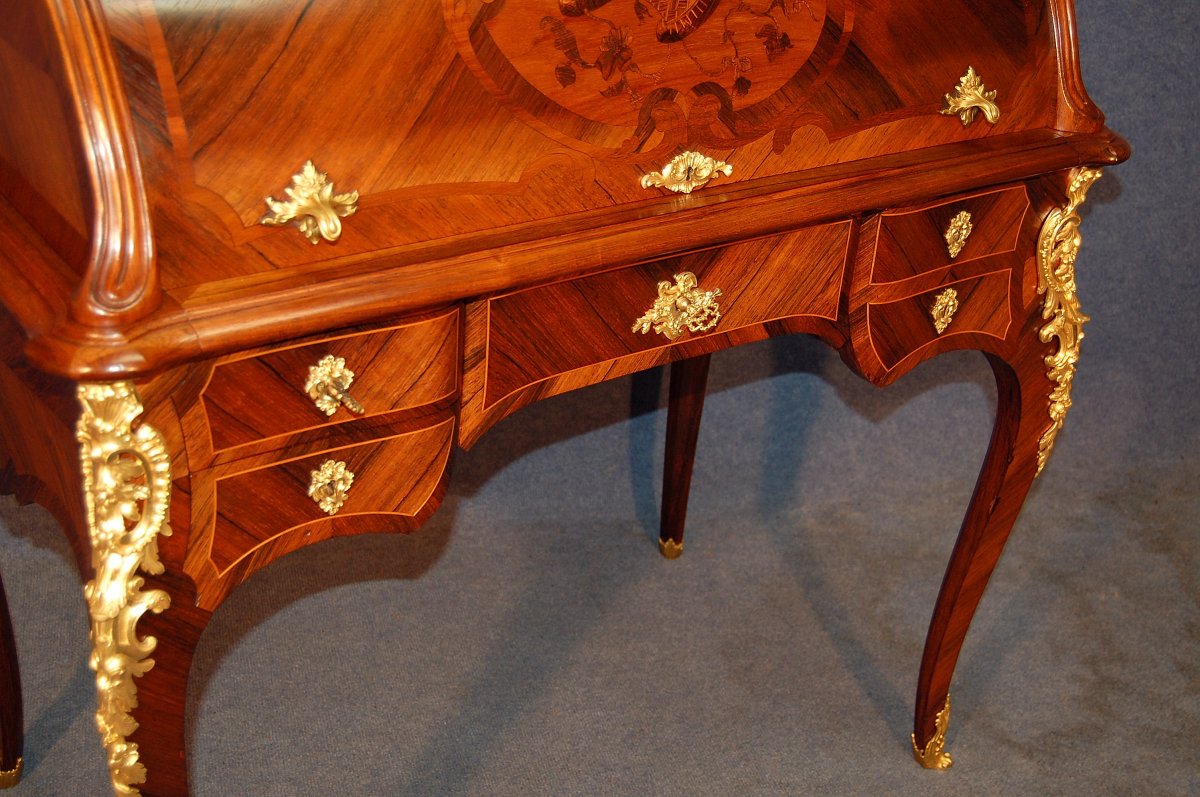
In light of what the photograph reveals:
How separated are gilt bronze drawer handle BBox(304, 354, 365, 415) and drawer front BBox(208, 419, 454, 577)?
0.05m

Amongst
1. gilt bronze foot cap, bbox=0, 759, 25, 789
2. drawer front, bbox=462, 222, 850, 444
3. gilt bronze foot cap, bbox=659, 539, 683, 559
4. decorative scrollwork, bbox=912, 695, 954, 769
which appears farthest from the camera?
gilt bronze foot cap, bbox=659, 539, 683, 559

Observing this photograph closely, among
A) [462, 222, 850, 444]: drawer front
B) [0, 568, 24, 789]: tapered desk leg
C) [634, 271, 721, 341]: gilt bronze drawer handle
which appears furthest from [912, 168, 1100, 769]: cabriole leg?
[0, 568, 24, 789]: tapered desk leg

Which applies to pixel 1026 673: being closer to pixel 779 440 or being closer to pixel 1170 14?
pixel 779 440

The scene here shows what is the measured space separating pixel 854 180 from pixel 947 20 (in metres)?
0.24

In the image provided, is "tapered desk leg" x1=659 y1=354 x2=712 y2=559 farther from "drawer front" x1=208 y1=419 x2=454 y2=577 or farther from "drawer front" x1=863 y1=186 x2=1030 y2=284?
"drawer front" x1=208 y1=419 x2=454 y2=577

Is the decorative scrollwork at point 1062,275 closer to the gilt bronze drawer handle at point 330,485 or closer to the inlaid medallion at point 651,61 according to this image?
the inlaid medallion at point 651,61

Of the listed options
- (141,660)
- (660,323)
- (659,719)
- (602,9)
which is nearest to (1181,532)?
(659,719)

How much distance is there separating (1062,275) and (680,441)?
2.60 feet

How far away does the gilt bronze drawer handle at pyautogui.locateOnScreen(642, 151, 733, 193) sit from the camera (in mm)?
1129

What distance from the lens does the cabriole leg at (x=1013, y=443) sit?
4.70ft

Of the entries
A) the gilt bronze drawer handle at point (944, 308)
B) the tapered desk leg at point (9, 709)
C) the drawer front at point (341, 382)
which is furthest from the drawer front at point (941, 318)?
the tapered desk leg at point (9, 709)

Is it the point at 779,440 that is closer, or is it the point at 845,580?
the point at 845,580

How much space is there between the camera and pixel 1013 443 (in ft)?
5.08

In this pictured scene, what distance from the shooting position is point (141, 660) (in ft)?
3.00
